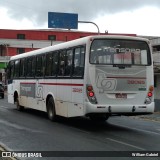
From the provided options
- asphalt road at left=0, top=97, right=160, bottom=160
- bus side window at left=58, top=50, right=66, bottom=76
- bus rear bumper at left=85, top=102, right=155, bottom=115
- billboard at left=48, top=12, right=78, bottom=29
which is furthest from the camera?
billboard at left=48, top=12, right=78, bottom=29

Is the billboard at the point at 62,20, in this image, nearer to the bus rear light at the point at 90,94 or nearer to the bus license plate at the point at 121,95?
the bus license plate at the point at 121,95

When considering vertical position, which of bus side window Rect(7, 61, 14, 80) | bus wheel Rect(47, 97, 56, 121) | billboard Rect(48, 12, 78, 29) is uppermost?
billboard Rect(48, 12, 78, 29)

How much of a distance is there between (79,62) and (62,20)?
21.9m

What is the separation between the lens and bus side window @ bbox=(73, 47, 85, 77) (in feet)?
47.8

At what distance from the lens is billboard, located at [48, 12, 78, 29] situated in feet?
117

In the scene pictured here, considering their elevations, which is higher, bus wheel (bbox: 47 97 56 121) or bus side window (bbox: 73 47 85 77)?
bus side window (bbox: 73 47 85 77)

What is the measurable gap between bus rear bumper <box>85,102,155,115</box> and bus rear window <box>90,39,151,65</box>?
4.83 feet

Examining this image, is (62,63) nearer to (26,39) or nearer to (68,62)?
(68,62)

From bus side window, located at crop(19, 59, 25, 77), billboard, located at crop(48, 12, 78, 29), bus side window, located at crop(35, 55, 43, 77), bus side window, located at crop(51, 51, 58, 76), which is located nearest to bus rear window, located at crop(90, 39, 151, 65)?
bus side window, located at crop(51, 51, 58, 76)

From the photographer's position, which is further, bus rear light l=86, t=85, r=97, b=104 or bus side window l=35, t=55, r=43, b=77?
Result: bus side window l=35, t=55, r=43, b=77

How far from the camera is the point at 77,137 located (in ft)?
42.9

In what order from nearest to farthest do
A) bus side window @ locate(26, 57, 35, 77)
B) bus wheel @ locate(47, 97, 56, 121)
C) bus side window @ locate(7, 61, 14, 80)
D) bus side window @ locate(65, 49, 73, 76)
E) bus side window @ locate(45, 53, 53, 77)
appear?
bus side window @ locate(65, 49, 73, 76), bus wheel @ locate(47, 97, 56, 121), bus side window @ locate(45, 53, 53, 77), bus side window @ locate(26, 57, 35, 77), bus side window @ locate(7, 61, 14, 80)

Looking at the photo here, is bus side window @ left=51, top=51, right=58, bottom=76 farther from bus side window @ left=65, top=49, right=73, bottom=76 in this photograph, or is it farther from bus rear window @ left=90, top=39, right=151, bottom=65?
bus rear window @ left=90, top=39, right=151, bottom=65

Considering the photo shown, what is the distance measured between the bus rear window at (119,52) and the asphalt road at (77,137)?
2418mm
